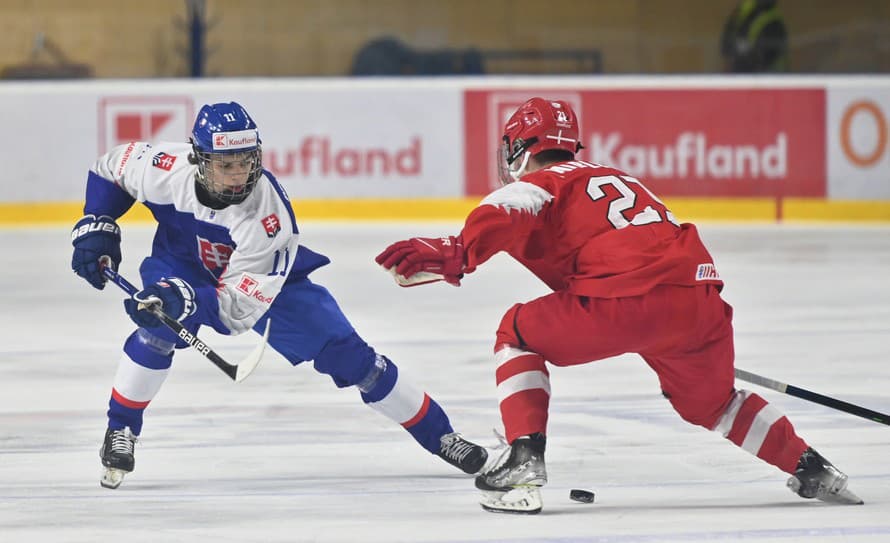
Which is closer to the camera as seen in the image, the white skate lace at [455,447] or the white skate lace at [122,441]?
the white skate lace at [122,441]

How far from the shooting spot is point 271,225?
4059mm

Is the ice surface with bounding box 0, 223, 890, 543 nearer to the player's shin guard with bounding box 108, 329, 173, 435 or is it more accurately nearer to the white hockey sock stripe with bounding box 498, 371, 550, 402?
the player's shin guard with bounding box 108, 329, 173, 435

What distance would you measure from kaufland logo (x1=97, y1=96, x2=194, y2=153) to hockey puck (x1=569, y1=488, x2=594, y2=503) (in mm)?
7872

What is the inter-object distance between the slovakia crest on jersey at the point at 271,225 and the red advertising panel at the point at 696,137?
24.3 feet

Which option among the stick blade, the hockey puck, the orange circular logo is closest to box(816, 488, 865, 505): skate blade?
the hockey puck

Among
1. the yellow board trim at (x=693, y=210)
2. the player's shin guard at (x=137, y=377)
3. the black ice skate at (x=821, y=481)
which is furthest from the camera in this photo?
the yellow board trim at (x=693, y=210)

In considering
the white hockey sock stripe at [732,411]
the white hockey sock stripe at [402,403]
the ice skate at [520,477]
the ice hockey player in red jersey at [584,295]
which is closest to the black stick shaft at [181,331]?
the white hockey sock stripe at [402,403]

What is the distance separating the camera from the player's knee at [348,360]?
4.16 m

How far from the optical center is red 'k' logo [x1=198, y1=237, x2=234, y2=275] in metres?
4.19

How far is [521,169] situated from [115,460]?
1260 millimetres

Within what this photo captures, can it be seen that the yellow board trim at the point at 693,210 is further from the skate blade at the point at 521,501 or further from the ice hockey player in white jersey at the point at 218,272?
the skate blade at the point at 521,501

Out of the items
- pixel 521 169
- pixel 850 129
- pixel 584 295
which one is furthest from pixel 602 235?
pixel 850 129

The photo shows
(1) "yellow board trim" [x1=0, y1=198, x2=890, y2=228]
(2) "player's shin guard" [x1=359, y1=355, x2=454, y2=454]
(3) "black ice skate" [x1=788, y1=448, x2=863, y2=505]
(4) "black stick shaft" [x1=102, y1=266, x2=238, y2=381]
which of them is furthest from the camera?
(1) "yellow board trim" [x1=0, y1=198, x2=890, y2=228]

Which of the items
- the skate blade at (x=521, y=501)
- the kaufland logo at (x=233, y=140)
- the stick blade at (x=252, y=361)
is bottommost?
the skate blade at (x=521, y=501)
